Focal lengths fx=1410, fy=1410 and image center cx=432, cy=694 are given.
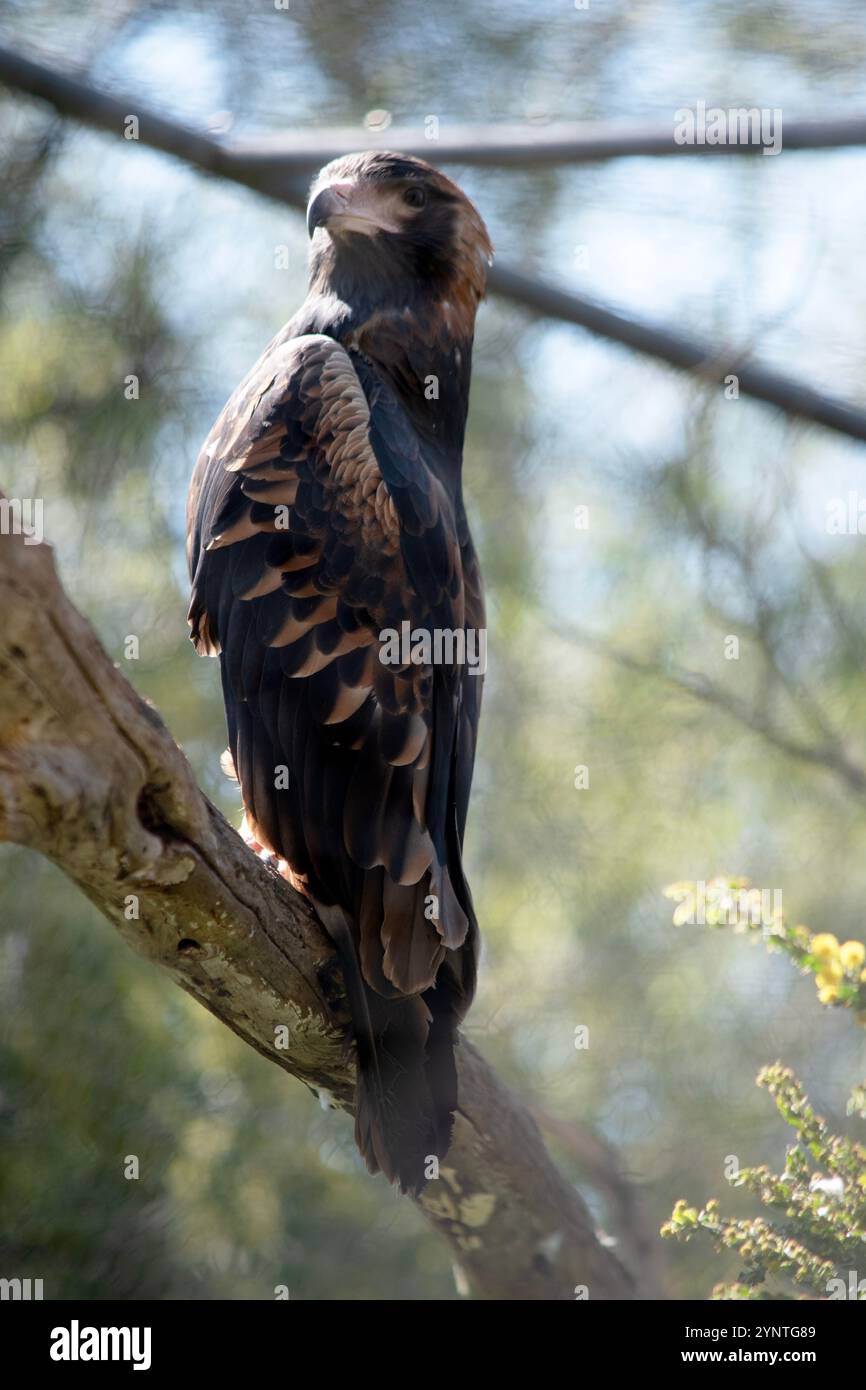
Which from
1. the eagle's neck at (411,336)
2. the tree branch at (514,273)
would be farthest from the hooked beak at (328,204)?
the tree branch at (514,273)

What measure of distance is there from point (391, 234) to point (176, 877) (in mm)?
1442

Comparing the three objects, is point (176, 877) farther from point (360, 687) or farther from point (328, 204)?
point (328, 204)

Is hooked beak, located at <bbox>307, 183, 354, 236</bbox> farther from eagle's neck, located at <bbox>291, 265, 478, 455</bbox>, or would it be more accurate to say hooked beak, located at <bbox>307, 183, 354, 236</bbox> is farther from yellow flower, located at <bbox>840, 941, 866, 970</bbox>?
yellow flower, located at <bbox>840, 941, 866, 970</bbox>

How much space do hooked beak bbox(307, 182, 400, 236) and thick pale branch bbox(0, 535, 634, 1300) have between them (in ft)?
3.98

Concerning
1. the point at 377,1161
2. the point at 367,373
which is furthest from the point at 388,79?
the point at 377,1161

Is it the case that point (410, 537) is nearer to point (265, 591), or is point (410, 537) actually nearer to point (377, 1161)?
point (265, 591)

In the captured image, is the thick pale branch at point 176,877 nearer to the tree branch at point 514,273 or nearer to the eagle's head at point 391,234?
the eagle's head at point 391,234

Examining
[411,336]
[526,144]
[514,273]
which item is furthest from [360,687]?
[514,273]

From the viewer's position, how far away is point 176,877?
1.72 metres

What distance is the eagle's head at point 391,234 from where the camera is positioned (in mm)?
2584

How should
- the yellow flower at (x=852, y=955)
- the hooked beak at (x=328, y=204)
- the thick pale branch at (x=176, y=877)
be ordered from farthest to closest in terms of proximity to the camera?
the hooked beak at (x=328, y=204)
the yellow flower at (x=852, y=955)
the thick pale branch at (x=176, y=877)

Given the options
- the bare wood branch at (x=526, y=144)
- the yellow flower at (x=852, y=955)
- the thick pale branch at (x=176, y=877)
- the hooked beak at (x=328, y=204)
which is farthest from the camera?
the bare wood branch at (x=526, y=144)

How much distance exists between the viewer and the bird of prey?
2.13 meters

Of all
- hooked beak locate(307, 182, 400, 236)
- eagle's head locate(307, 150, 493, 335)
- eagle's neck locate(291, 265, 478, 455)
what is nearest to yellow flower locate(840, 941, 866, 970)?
eagle's neck locate(291, 265, 478, 455)
